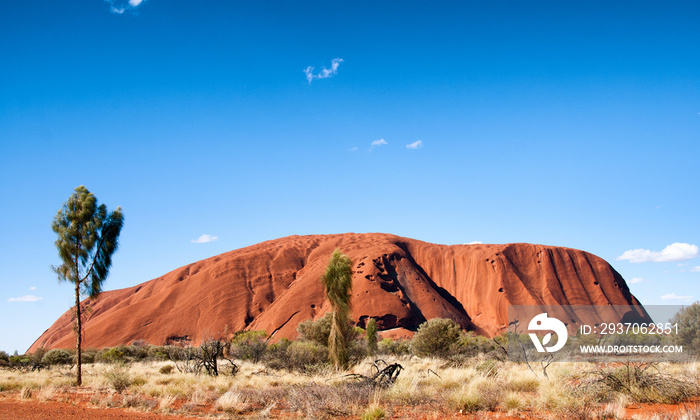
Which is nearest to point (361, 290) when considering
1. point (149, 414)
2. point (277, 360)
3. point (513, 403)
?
point (277, 360)

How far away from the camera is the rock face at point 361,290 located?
215 ft

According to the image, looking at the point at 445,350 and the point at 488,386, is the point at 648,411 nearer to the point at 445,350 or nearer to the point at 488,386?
the point at 488,386

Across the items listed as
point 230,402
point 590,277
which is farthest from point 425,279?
point 230,402

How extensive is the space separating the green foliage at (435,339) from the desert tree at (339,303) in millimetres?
7460

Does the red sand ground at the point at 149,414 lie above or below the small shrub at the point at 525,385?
above

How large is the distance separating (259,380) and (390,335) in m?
43.9

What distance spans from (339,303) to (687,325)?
830 inches

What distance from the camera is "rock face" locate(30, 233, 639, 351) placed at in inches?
2576

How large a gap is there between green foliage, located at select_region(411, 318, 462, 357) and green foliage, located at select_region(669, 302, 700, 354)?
1268cm

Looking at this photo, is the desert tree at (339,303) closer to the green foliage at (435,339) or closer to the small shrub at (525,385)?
the green foliage at (435,339)

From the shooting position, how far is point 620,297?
84438 mm

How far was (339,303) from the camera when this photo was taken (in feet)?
59.2

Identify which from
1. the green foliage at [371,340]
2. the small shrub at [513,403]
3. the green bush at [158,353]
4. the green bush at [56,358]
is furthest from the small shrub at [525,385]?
the green bush at [158,353]

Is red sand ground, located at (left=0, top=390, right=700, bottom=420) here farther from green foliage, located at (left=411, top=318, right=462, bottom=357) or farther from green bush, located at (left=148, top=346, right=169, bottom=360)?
green bush, located at (left=148, top=346, right=169, bottom=360)
